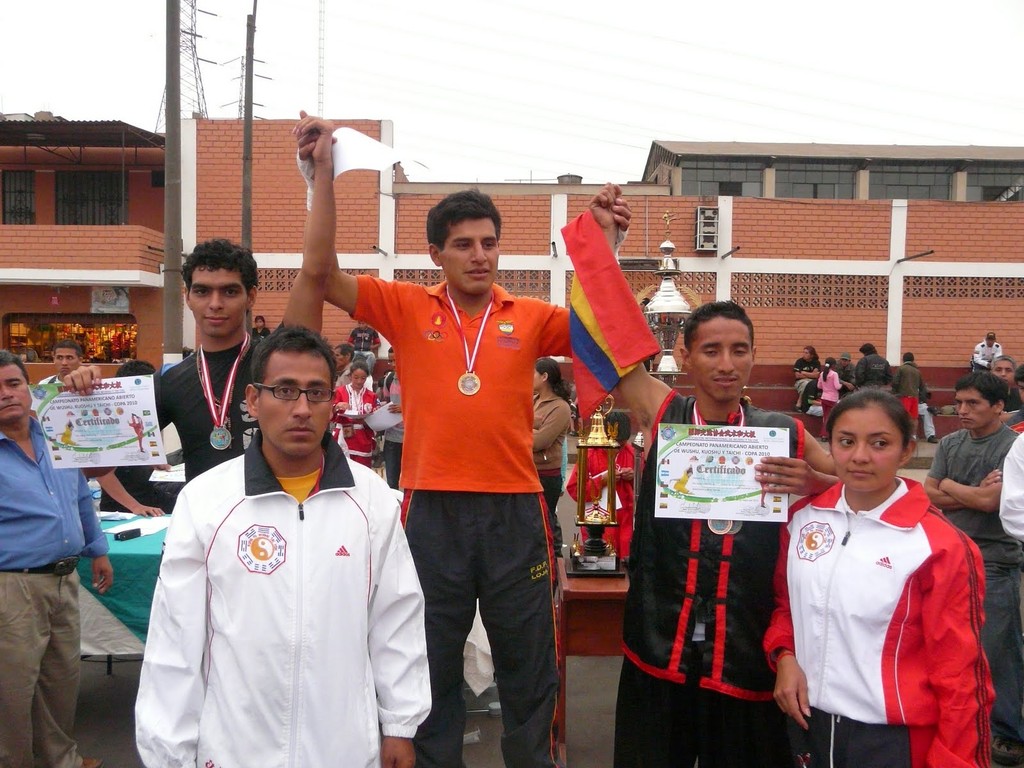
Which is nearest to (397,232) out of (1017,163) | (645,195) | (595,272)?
(645,195)

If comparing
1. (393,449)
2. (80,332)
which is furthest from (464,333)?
(80,332)

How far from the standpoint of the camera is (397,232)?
1798 centimetres

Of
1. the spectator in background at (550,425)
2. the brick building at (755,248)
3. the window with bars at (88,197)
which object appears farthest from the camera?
the window with bars at (88,197)

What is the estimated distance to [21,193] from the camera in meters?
22.2

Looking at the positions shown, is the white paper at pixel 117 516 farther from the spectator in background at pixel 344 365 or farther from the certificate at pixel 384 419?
the spectator in background at pixel 344 365

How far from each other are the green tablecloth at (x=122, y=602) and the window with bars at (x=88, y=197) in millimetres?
20706

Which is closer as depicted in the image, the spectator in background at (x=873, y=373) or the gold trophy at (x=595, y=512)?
the gold trophy at (x=595, y=512)

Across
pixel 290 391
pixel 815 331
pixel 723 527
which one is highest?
pixel 815 331

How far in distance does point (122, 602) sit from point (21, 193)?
22.7m

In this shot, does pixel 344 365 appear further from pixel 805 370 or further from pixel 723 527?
pixel 805 370

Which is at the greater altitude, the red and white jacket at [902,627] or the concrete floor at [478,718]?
the red and white jacket at [902,627]

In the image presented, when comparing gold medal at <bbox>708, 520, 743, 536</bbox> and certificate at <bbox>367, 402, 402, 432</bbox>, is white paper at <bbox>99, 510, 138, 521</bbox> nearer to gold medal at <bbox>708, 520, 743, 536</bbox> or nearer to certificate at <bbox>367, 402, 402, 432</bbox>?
certificate at <bbox>367, 402, 402, 432</bbox>

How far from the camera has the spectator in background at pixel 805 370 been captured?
16.0m

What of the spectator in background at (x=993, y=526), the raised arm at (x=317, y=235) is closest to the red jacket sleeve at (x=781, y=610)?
the raised arm at (x=317, y=235)
